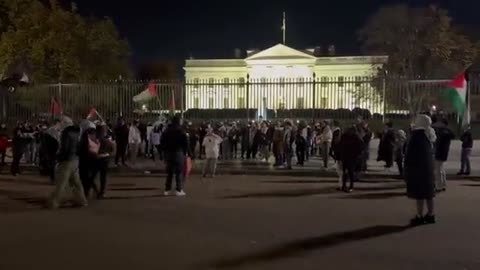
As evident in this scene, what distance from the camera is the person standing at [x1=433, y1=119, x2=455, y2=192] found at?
14586 mm

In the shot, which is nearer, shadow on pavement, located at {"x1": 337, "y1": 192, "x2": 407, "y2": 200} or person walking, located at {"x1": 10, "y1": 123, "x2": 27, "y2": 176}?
shadow on pavement, located at {"x1": 337, "y1": 192, "x2": 407, "y2": 200}

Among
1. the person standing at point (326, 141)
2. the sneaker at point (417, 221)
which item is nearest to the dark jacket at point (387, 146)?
the person standing at point (326, 141)

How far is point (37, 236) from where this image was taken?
31.0ft

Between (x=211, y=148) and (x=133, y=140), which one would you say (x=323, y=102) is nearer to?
(x=133, y=140)

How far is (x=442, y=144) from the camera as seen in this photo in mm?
14633

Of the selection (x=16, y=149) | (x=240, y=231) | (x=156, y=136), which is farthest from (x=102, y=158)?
(x=156, y=136)

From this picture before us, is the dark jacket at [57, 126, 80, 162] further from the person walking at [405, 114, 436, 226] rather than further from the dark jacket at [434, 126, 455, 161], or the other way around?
the dark jacket at [434, 126, 455, 161]

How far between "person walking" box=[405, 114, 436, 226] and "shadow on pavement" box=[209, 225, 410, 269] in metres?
0.55

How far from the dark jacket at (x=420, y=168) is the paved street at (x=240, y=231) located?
1.91ft

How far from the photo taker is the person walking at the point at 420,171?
1035 centimetres

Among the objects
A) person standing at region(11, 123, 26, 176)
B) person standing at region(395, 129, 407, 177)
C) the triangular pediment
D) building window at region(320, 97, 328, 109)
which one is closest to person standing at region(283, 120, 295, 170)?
person standing at region(395, 129, 407, 177)

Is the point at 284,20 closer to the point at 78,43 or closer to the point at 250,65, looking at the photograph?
the point at 250,65

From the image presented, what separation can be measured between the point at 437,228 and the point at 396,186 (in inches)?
240

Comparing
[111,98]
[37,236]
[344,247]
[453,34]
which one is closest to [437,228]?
[344,247]
